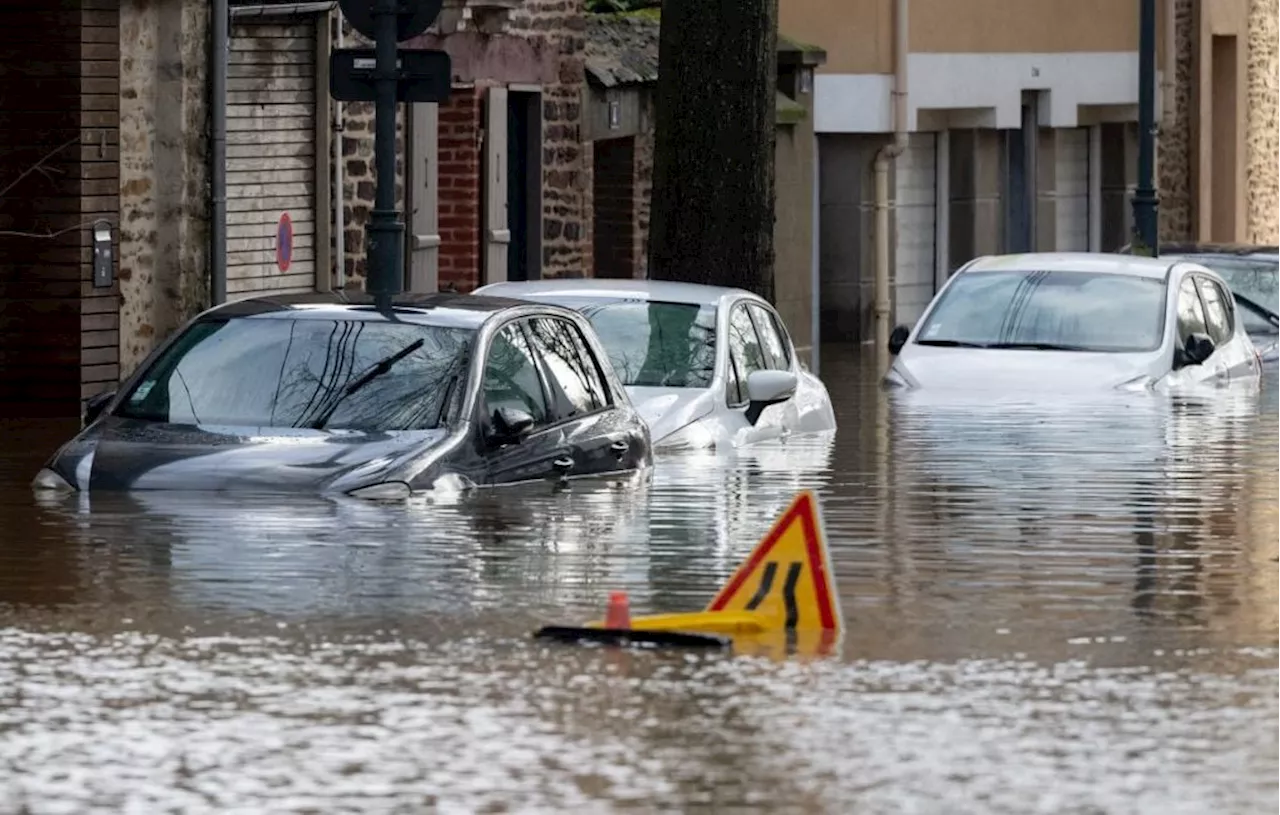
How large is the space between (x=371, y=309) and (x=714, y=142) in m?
7.63

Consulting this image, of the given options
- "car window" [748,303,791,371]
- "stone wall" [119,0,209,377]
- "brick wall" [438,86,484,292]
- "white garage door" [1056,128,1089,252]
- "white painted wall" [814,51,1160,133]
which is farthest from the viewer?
"white garage door" [1056,128,1089,252]

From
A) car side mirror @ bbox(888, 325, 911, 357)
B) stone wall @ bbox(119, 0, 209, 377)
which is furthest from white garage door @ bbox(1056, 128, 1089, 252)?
car side mirror @ bbox(888, 325, 911, 357)

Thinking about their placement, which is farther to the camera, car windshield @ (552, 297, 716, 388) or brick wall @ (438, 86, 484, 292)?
brick wall @ (438, 86, 484, 292)

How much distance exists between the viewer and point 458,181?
2878cm

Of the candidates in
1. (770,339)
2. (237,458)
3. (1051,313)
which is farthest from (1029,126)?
(237,458)

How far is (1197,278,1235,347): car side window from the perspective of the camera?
23328 millimetres

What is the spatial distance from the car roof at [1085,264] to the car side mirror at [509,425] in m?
9.55

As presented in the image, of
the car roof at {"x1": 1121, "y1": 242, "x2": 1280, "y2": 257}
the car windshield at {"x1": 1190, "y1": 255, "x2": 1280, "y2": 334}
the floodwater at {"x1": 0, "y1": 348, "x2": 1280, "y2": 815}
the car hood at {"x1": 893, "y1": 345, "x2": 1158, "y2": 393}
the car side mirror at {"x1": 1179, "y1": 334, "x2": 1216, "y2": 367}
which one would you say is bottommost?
the floodwater at {"x1": 0, "y1": 348, "x2": 1280, "y2": 815}

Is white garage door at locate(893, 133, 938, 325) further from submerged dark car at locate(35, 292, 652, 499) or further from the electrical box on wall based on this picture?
submerged dark car at locate(35, 292, 652, 499)

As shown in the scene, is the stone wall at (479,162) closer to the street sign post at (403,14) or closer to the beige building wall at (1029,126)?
the beige building wall at (1029,126)

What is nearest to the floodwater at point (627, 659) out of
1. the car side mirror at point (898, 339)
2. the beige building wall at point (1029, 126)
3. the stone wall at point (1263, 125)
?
the car side mirror at point (898, 339)

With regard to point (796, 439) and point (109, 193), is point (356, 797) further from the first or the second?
point (109, 193)

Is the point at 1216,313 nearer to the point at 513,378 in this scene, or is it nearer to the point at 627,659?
the point at 513,378

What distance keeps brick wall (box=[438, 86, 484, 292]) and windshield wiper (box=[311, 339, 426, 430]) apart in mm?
14752
